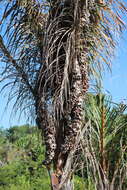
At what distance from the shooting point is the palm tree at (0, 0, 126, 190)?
14.2 feet

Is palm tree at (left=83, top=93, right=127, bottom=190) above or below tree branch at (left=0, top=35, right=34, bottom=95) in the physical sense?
below

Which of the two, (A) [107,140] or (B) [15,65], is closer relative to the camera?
(A) [107,140]

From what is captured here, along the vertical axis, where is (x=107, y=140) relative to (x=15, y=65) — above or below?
below

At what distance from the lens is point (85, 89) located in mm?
4543

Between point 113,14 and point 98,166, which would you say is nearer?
point 98,166

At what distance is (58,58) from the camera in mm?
4438

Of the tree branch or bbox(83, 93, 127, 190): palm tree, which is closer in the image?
bbox(83, 93, 127, 190): palm tree

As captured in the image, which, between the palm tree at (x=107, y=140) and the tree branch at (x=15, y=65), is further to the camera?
the tree branch at (x=15, y=65)

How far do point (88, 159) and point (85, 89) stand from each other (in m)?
0.84

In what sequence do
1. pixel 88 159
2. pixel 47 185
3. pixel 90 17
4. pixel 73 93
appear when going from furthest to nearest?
1. pixel 47 185
2. pixel 90 17
3. pixel 73 93
4. pixel 88 159

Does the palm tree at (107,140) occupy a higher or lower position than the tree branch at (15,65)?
lower

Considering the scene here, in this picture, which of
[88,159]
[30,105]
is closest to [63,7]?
[30,105]

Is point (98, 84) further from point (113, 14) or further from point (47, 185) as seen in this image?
point (47, 185)

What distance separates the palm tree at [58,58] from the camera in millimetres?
4340
